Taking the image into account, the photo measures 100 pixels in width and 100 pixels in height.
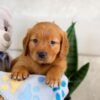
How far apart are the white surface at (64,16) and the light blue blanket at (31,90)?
552 mm

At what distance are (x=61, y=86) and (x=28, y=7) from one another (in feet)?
2.22

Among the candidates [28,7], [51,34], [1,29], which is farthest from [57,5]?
[51,34]

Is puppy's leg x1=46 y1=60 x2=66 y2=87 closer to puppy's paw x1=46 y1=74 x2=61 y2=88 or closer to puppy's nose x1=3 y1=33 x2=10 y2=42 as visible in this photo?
puppy's paw x1=46 y1=74 x2=61 y2=88

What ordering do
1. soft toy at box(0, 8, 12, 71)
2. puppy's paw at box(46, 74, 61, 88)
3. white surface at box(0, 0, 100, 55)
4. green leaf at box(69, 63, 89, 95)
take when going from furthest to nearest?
white surface at box(0, 0, 100, 55) < green leaf at box(69, 63, 89, 95) < soft toy at box(0, 8, 12, 71) < puppy's paw at box(46, 74, 61, 88)

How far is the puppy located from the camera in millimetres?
907

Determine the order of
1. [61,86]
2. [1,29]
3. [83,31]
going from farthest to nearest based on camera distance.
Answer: [83,31], [1,29], [61,86]

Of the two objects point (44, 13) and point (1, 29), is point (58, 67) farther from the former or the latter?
point (44, 13)

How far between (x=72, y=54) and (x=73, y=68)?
6cm

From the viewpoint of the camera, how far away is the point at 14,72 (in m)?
0.93

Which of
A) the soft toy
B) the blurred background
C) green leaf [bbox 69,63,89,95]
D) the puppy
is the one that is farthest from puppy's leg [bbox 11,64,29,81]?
the blurred background

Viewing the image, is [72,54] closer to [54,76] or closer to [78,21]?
[78,21]

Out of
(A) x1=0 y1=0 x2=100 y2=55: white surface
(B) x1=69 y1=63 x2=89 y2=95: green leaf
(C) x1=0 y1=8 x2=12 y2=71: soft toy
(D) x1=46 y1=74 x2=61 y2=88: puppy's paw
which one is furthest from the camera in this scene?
(A) x1=0 y1=0 x2=100 y2=55: white surface

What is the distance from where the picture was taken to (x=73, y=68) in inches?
51.6

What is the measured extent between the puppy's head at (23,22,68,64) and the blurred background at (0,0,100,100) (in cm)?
49
